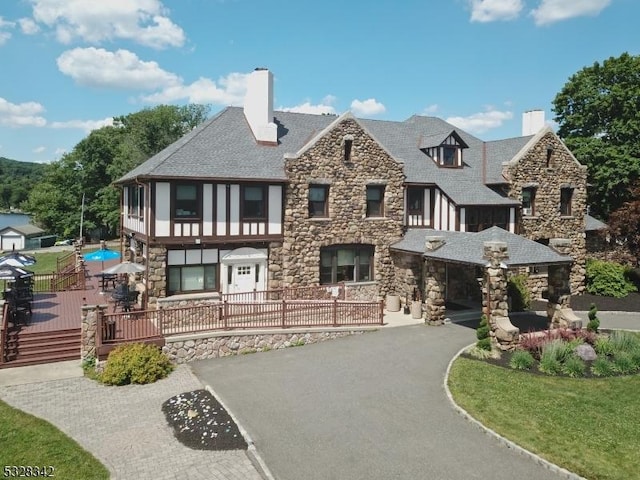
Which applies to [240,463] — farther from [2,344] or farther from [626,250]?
[626,250]

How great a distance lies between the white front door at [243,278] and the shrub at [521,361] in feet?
37.3

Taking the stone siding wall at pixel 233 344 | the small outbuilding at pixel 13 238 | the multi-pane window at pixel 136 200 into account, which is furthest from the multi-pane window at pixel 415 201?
the small outbuilding at pixel 13 238

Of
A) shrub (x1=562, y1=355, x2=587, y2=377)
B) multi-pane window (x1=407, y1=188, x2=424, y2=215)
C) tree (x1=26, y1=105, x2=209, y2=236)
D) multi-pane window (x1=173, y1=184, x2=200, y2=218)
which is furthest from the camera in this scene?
tree (x1=26, y1=105, x2=209, y2=236)

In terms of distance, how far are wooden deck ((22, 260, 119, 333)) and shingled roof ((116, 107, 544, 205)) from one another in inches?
230

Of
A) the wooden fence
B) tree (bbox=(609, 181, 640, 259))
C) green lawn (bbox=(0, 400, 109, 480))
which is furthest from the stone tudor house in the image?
green lawn (bbox=(0, 400, 109, 480))

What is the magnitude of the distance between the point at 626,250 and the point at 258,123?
22191 mm

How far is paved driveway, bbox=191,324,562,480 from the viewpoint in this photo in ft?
29.8

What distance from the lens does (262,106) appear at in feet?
75.7

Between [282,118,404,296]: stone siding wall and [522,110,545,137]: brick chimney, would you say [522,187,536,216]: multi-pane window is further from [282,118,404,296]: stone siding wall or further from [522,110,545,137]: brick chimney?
[282,118,404,296]: stone siding wall

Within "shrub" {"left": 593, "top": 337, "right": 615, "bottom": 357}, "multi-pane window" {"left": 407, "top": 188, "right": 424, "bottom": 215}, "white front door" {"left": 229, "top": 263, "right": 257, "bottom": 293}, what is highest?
"multi-pane window" {"left": 407, "top": 188, "right": 424, "bottom": 215}

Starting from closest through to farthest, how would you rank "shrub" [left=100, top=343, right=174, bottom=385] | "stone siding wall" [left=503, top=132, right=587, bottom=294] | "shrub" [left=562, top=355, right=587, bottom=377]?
"shrub" [left=100, top=343, right=174, bottom=385], "shrub" [left=562, top=355, right=587, bottom=377], "stone siding wall" [left=503, top=132, right=587, bottom=294]

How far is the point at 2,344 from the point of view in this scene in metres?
14.8

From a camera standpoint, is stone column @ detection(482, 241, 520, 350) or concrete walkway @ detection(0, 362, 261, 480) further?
stone column @ detection(482, 241, 520, 350)

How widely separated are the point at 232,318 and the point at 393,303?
8.57 metres
